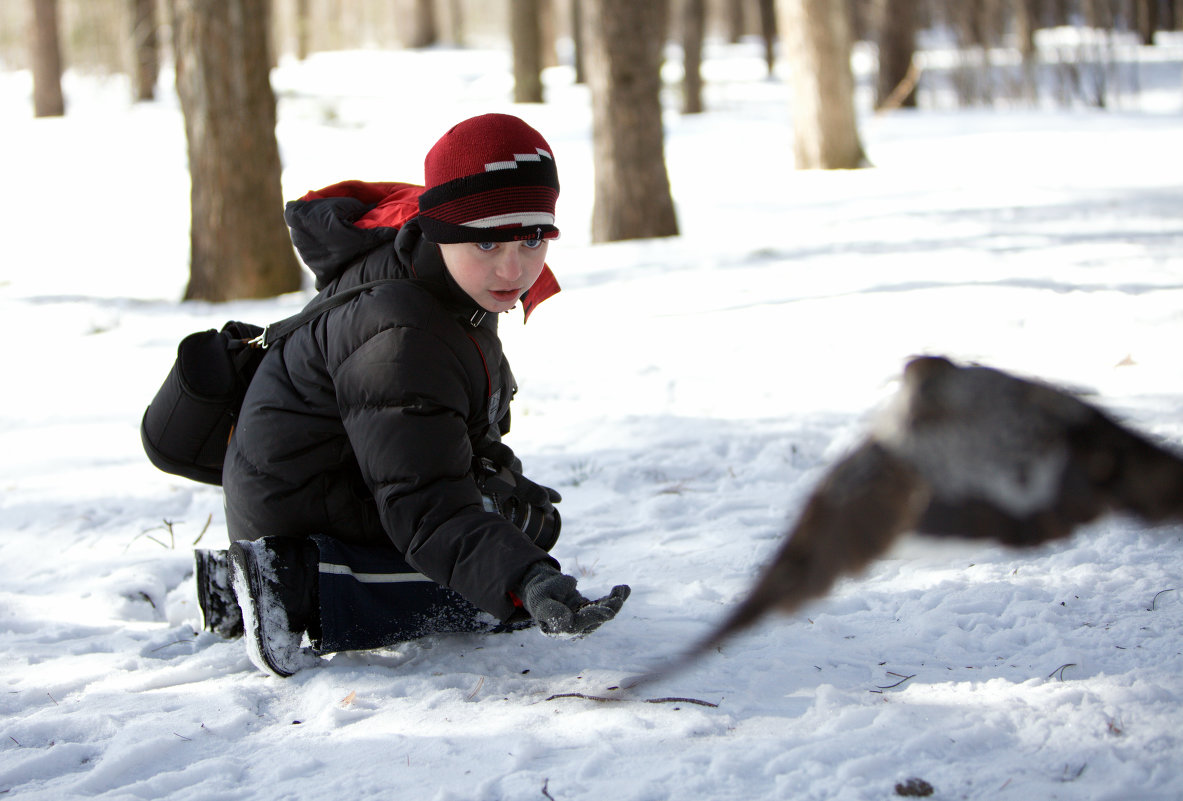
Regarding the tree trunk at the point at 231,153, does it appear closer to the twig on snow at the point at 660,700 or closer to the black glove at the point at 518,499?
the black glove at the point at 518,499

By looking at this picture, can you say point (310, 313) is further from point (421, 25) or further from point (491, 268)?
point (421, 25)

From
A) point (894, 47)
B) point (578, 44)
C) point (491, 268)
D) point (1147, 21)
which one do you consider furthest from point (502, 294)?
point (1147, 21)

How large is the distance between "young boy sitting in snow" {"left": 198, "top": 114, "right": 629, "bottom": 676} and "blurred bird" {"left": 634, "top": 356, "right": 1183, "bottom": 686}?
733 mm

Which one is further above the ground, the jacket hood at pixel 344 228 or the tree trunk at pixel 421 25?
the tree trunk at pixel 421 25

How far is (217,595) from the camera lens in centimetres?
239

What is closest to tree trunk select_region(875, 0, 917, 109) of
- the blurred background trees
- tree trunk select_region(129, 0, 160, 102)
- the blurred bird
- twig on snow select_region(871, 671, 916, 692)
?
the blurred background trees

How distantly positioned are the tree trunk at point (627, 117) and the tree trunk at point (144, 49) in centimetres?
1059

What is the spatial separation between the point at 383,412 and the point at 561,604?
0.52 m

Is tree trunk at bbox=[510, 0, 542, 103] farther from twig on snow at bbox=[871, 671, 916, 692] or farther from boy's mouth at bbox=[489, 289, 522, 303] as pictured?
twig on snow at bbox=[871, 671, 916, 692]

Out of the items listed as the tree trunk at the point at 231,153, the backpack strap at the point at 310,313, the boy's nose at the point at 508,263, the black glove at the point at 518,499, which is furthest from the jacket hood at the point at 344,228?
the tree trunk at the point at 231,153

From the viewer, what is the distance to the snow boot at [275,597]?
2.17m

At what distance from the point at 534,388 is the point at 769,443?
1203mm

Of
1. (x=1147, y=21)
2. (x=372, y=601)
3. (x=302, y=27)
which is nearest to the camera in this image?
(x=372, y=601)

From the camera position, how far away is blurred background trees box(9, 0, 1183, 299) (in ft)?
19.0
